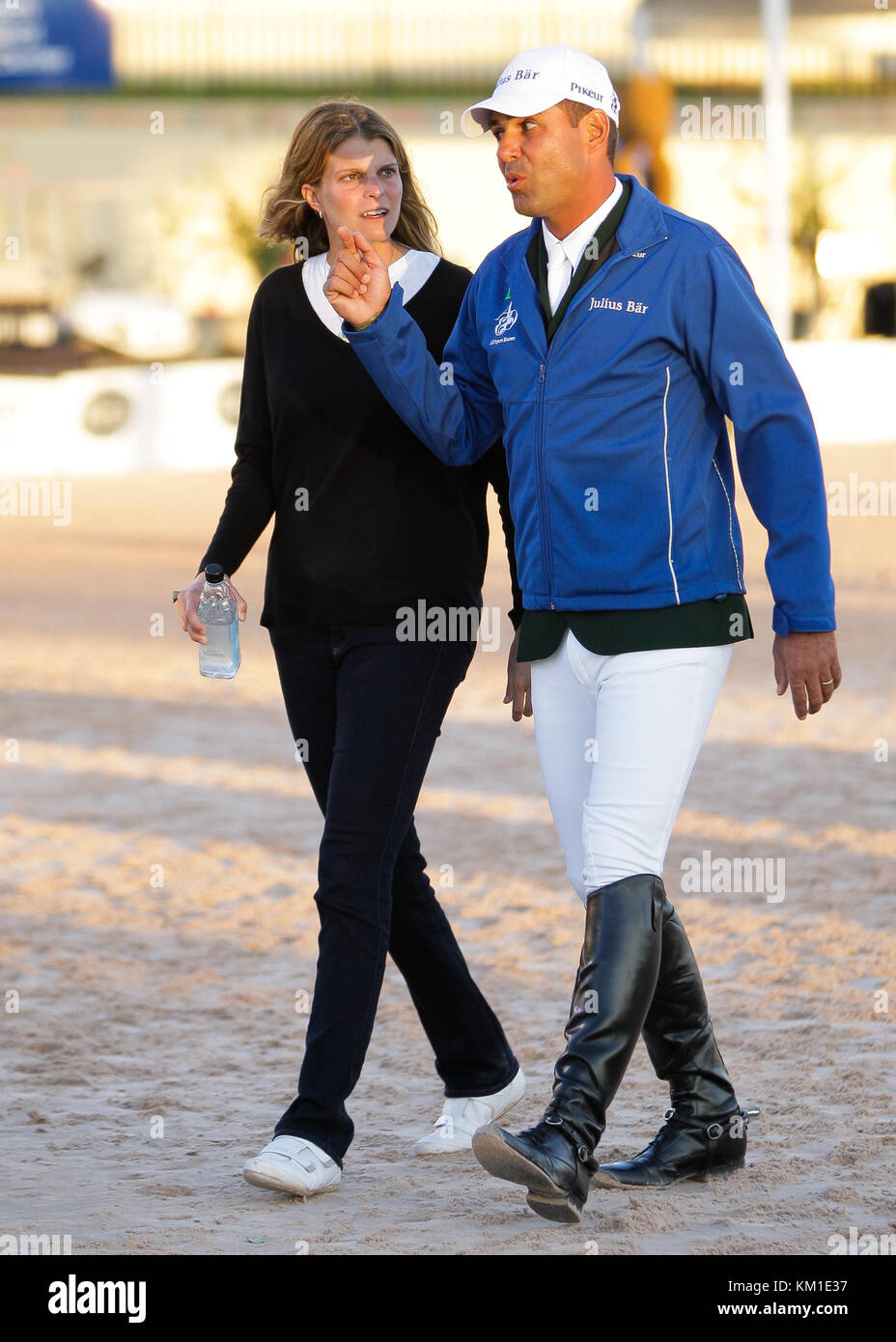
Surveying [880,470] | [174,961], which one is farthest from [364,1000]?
[880,470]

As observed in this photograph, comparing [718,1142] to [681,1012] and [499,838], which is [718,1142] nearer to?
[681,1012]

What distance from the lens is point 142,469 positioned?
802 inches

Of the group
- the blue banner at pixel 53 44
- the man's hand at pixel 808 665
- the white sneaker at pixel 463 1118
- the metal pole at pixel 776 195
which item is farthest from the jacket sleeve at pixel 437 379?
the blue banner at pixel 53 44

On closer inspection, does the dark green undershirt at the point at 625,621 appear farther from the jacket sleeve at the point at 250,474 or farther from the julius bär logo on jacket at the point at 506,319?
the jacket sleeve at the point at 250,474

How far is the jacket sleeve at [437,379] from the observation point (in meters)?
3.47

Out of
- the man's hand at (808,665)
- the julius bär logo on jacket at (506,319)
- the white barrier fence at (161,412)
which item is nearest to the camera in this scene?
the man's hand at (808,665)

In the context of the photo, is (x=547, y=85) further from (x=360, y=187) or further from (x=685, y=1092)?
(x=685, y=1092)

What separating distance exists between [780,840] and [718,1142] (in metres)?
3.04

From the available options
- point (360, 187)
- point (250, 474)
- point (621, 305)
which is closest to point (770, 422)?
point (621, 305)

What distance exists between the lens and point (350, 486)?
11.9 ft

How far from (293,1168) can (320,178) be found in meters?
1.71

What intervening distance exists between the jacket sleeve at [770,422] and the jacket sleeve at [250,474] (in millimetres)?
861

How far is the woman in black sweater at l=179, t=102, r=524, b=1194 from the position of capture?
353cm

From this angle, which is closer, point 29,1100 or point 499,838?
point 29,1100
